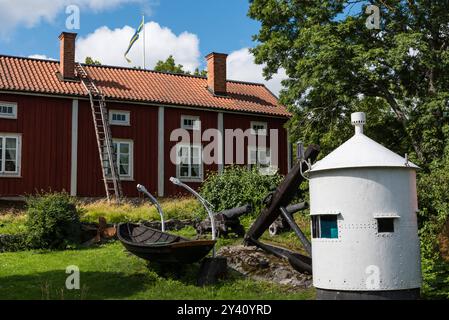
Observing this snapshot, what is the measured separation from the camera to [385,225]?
31.7 ft

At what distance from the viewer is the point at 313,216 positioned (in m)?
10.4

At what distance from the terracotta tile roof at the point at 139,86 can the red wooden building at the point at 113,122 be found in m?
0.05

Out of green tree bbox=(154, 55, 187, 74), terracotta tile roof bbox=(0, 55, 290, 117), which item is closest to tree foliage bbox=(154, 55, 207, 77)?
green tree bbox=(154, 55, 187, 74)

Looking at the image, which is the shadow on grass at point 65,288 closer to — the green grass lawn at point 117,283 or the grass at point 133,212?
the green grass lawn at point 117,283

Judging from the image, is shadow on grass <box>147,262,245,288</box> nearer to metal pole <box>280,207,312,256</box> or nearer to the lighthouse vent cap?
metal pole <box>280,207,312,256</box>

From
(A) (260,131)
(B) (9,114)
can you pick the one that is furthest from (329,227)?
(A) (260,131)

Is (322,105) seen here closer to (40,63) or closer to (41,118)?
(41,118)

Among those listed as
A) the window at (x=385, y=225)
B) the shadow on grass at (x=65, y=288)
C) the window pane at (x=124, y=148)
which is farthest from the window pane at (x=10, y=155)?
the window at (x=385, y=225)

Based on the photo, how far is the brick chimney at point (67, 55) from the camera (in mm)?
27070

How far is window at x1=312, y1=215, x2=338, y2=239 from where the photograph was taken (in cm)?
995

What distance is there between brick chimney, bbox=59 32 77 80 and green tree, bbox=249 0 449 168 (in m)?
8.86

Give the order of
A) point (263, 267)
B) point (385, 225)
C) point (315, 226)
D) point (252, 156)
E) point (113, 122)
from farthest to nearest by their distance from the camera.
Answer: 1. point (252, 156)
2. point (113, 122)
3. point (263, 267)
4. point (315, 226)
5. point (385, 225)

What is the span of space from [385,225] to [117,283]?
575 centimetres

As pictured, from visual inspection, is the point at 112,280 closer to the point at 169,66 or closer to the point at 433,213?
the point at 433,213
